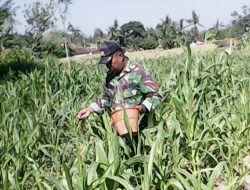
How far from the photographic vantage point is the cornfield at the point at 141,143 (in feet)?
7.59

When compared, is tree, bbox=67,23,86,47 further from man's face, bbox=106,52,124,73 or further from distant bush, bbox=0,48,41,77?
man's face, bbox=106,52,124,73

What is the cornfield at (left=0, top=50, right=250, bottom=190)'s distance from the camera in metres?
2.31

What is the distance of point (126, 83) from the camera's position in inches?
134

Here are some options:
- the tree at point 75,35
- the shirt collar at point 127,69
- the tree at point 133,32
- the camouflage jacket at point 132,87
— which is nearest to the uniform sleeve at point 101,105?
the camouflage jacket at point 132,87

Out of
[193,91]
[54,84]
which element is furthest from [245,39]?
[193,91]

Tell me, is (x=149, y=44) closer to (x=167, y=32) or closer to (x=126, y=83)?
(x=167, y=32)

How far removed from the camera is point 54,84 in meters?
5.79

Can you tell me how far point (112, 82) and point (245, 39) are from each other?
57.7ft

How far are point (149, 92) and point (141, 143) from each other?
44 cm

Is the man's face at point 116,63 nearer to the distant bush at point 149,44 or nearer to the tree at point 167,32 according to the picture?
the tree at point 167,32

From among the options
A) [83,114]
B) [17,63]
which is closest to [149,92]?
[83,114]

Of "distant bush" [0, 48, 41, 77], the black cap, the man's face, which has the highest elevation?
the black cap

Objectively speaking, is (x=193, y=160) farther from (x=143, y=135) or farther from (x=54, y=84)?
(x=54, y=84)

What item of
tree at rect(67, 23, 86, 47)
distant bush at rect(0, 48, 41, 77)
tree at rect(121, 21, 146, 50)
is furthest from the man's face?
tree at rect(121, 21, 146, 50)
